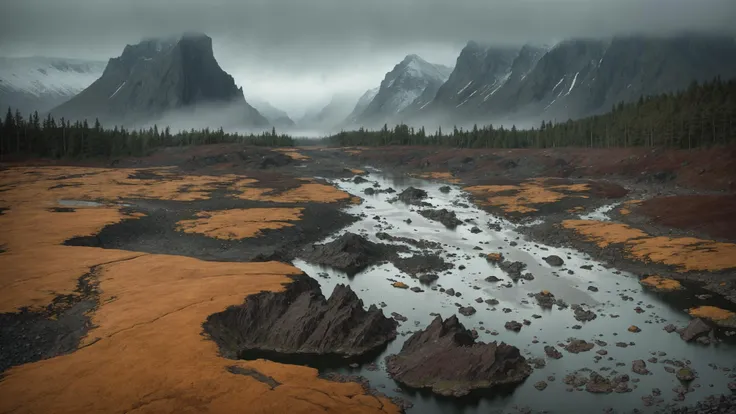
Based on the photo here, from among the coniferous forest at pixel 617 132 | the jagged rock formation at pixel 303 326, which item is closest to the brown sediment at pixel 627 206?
the coniferous forest at pixel 617 132

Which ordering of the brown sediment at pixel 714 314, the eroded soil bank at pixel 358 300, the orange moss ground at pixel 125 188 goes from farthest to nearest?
the orange moss ground at pixel 125 188
the brown sediment at pixel 714 314
the eroded soil bank at pixel 358 300

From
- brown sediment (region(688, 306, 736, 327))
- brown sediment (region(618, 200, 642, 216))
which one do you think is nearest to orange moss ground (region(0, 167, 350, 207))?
brown sediment (region(618, 200, 642, 216))

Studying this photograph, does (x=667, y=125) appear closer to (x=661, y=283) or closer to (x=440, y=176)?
(x=440, y=176)

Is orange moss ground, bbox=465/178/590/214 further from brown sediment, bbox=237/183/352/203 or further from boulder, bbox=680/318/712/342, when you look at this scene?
boulder, bbox=680/318/712/342

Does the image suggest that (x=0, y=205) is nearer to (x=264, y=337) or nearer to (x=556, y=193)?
(x=264, y=337)

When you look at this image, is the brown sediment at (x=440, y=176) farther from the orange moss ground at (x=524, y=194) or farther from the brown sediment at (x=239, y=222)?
the brown sediment at (x=239, y=222)
